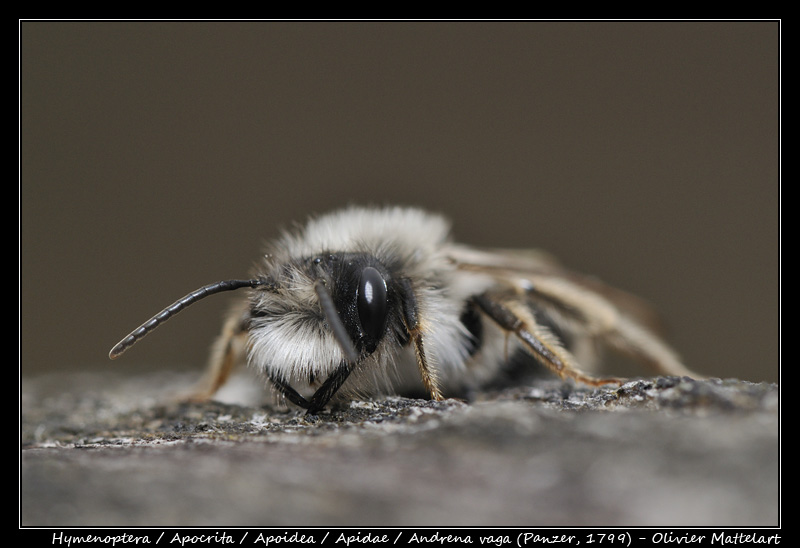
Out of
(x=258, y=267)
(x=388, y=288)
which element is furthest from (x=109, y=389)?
(x=388, y=288)

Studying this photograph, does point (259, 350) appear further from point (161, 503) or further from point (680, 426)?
point (680, 426)

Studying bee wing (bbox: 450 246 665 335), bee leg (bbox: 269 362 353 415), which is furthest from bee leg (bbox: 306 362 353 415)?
bee wing (bbox: 450 246 665 335)

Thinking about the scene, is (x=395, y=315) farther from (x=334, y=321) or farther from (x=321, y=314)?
(x=334, y=321)

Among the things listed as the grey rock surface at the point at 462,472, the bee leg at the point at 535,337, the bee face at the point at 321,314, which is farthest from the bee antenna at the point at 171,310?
the bee leg at the point at 535,337

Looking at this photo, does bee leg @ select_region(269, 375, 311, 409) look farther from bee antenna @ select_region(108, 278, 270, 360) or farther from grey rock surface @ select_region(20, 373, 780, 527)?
bee antenna @ select_region(108, 278, 270, 360)

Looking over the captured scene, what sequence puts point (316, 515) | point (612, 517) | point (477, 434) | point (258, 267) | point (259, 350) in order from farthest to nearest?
1. point (258, 267)
2. point (259, 350)
3. point (477, 434)
4. point (316, 515)
5. point (612, 517)

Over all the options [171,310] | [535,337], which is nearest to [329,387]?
[171,310]

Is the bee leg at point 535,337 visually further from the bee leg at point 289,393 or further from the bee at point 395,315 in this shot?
the bee leg at point 289,393
